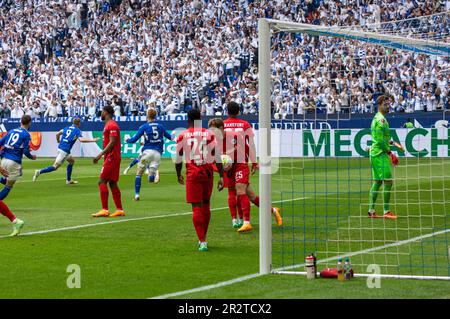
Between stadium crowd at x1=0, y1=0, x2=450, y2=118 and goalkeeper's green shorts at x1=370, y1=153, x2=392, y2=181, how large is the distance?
8795 millimetres

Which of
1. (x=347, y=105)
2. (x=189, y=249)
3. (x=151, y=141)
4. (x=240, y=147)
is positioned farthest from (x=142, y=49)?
(x=189, y=249)

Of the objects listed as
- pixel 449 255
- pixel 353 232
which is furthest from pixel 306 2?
pixel 449 255

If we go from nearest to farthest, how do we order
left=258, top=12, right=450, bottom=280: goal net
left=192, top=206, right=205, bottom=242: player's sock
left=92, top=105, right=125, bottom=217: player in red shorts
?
left=258, top=12, right=450, bottom=280: goal net, left=192, top=206, right=205, bottom=242: player's sock, left=92, top=105, right=125, bottom=217: player in red shorts

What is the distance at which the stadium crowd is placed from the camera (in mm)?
40219

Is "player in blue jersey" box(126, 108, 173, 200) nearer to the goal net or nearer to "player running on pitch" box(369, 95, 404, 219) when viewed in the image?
the goal net

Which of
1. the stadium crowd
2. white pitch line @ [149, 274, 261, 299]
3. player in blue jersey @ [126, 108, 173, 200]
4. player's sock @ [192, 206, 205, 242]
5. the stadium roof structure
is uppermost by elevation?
the stadium crowd

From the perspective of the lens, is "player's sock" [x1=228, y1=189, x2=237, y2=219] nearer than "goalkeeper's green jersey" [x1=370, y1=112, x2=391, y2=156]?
Yes

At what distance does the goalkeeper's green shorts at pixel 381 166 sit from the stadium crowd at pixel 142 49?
28.9ft

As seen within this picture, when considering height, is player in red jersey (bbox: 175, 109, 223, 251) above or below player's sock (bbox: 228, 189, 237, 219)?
above

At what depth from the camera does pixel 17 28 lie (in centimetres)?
5497

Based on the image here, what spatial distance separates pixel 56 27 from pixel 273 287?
4725cm

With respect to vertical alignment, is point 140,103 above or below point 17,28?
below

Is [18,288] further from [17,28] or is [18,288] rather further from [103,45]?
[17,28]
